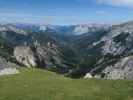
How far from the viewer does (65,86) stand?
47.3 meters

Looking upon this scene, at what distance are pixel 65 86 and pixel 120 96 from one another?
10423 mm

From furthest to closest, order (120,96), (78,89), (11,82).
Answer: (11,82) < (78,89) < (120,96)

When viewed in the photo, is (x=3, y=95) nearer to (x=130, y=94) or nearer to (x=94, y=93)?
(x=94, y=93)

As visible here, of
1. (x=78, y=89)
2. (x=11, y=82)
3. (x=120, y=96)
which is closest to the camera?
(x=120, y=96)

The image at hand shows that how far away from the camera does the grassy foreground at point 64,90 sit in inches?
1591

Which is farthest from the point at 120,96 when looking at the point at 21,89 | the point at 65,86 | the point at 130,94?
the point at 21,89

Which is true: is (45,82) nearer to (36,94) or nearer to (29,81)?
(29,81)

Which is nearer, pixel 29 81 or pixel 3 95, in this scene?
pixel 3 95

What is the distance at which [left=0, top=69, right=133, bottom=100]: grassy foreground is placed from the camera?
133ft

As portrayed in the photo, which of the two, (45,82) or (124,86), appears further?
(45,82)

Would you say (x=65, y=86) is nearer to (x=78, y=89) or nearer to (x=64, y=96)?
(x=78, y=89)

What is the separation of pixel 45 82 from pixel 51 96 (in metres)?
11.0

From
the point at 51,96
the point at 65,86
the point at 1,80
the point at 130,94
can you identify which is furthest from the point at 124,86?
the point at 1,80

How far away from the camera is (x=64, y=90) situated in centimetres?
4416
